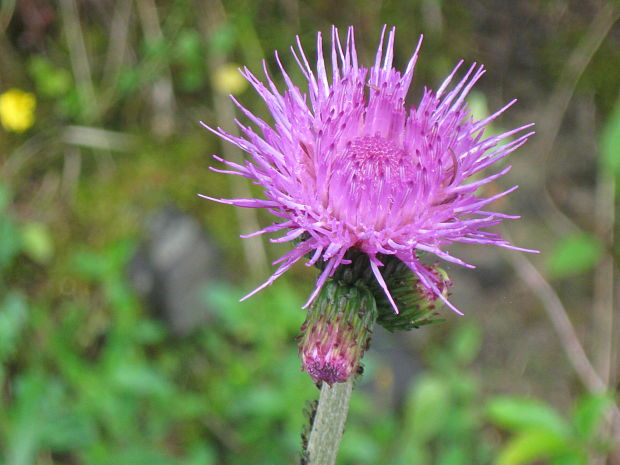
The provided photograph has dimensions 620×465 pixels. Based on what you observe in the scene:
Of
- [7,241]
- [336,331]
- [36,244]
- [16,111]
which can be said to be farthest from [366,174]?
[16,111]

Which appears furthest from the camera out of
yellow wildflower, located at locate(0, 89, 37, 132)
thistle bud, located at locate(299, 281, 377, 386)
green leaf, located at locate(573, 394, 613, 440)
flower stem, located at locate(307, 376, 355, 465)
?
yellow wildflower, located at locate(0, 89, 37, 132)

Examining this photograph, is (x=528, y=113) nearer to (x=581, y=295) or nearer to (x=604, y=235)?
(x=604, y=235)

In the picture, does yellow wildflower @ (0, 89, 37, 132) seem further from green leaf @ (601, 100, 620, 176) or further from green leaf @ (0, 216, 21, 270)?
green leaf @ (601, 100, 620, 176)

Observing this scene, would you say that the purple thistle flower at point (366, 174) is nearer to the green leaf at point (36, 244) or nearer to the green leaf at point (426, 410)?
the green leaf at point (426, 410)

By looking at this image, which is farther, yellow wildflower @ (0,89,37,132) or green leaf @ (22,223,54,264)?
yellow wildflower @ (0,89,37,132)

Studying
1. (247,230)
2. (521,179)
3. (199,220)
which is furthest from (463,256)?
(199,220)

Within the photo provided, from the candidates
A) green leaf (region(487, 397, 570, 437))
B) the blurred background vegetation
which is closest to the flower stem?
the blurred background vegetation
